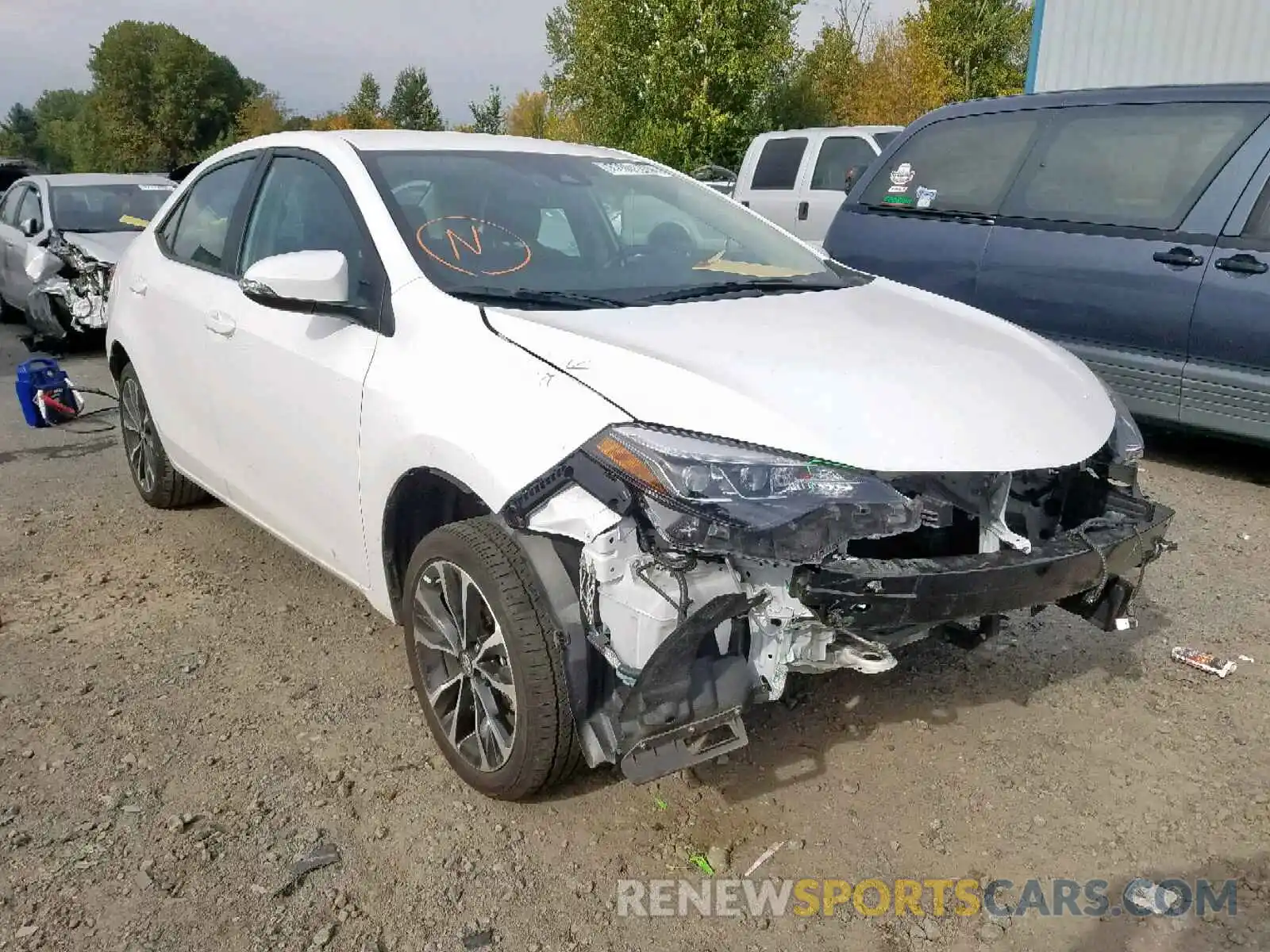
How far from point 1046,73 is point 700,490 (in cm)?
1411

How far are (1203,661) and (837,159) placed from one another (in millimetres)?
8841

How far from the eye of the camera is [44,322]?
30.0 feet

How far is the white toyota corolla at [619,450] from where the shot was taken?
221cm

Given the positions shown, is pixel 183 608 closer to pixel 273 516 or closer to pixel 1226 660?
pixel 273 516

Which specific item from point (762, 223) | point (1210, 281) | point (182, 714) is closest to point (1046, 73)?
point (1210, 281)

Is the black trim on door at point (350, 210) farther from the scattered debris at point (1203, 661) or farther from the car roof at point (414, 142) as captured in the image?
the scattered debris at point (1203, 661)

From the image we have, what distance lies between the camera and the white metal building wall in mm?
12359

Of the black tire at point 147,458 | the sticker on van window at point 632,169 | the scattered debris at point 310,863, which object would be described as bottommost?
the scattered debris at point 310,863

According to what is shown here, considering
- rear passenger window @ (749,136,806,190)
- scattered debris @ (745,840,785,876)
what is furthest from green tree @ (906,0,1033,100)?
scattered debris @ (745,840,785,876)

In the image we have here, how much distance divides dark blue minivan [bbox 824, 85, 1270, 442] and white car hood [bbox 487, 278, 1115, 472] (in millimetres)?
2402

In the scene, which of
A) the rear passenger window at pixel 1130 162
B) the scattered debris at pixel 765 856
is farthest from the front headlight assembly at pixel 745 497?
the rear passenger window at pixel 1130 162

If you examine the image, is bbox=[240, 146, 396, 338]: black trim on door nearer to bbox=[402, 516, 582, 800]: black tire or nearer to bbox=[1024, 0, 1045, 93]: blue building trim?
bbox=[402, 516, 582, 800]: black tire

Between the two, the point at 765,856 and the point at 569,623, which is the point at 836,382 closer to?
the point at 569,623

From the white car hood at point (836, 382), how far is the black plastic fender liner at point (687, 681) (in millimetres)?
381
